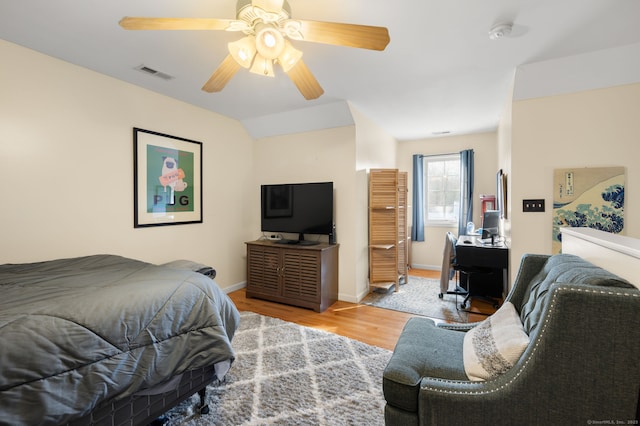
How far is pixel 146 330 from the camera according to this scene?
1350mm

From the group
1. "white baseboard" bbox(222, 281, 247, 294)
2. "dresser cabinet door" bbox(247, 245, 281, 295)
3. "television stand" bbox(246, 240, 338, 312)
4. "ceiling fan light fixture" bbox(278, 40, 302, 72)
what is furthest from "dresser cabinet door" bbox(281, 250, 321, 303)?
"ceiling fan light fixture" bbox(278, 40, 302, 72)

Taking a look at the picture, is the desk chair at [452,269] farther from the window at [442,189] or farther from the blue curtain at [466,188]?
the window at [442,189]

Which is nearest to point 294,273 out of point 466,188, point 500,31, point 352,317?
point 352,317

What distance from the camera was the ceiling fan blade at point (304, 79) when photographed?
1.81 meters

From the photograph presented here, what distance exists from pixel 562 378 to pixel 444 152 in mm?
5053

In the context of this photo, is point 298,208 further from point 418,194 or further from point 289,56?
point 418,194

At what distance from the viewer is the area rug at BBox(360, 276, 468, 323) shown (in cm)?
326

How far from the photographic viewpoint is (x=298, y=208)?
12.5 ft

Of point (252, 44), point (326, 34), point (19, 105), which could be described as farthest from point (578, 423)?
point (19, 105)

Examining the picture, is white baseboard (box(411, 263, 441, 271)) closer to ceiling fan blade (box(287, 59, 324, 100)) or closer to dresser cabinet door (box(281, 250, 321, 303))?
dresser cabinet door (box(281, 250, 321, 303))

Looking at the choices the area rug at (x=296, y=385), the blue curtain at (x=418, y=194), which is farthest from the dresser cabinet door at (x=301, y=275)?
the blue curtain at (x=418, y=194)

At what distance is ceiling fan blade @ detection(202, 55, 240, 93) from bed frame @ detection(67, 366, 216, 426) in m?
1.86

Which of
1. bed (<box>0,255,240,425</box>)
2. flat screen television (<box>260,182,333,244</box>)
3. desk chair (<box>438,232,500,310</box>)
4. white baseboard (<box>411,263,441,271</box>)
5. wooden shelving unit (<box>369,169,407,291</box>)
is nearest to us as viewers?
bed (<box>0,255,240,425</box>)

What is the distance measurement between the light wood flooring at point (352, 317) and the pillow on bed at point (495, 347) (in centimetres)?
131
